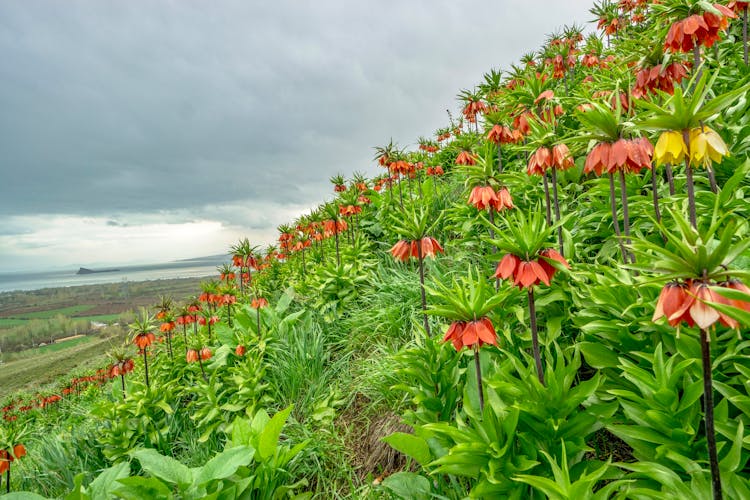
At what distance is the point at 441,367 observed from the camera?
2627mm

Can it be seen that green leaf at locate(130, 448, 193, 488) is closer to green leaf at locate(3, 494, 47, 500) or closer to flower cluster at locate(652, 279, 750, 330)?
green leaf at locate(3, 494, 47, 500)

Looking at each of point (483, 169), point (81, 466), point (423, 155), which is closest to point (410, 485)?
point (483, 169)

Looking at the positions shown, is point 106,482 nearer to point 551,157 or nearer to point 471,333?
point 471,333

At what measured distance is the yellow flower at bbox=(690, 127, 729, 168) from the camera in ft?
5.56

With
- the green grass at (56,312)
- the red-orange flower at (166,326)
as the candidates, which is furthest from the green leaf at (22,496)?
the green grass at (56,312)

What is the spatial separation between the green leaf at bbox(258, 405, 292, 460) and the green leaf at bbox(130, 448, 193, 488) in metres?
0.49

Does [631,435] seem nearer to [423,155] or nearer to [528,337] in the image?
[528,337]

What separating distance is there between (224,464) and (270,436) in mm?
428

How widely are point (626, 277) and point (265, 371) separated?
3776 mm

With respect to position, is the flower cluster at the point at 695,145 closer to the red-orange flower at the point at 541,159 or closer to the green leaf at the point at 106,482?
the red-orange flower at the point at 541,159

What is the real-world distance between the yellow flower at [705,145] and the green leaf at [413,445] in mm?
2128

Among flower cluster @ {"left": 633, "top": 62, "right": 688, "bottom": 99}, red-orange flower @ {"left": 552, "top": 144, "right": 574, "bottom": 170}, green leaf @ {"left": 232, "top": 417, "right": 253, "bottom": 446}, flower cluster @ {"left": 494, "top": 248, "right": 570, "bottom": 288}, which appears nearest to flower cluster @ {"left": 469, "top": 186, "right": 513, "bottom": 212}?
red-orange flower @ {"left": 552, "top": 144, "right": 574, "bottom": 170}

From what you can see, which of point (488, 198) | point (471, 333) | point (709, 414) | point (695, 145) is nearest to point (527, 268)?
point (471, 333)

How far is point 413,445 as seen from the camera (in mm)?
2336
